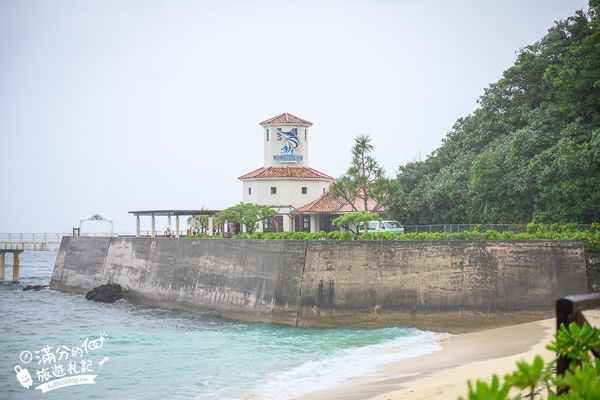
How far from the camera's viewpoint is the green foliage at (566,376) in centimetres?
304

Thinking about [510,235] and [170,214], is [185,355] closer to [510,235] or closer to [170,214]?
[510,235]

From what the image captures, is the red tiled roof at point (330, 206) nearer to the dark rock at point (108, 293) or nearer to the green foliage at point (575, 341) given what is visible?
the dark rock at point (108, 293)

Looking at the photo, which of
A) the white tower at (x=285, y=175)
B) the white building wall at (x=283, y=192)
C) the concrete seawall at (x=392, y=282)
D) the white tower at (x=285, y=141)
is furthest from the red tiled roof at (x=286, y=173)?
the concrete seawall at (x=392, y=282)

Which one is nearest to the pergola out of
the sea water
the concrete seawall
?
the sea water

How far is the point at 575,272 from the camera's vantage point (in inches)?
1015

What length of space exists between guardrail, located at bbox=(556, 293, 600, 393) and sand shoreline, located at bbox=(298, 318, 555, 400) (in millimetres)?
8608

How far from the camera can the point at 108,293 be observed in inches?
1689

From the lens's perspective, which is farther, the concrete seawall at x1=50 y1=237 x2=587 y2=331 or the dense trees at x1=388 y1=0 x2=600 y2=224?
the dense trees at x1=388 y1=0 x2=600 y2=224

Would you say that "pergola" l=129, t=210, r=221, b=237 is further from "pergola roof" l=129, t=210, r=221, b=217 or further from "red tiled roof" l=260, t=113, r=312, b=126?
"red tiled roof" l=260, t=113, r=312, b=126

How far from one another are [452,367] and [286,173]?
39.2 m

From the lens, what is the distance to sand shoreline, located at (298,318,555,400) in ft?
48.2

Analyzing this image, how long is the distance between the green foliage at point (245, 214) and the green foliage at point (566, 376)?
46.8m

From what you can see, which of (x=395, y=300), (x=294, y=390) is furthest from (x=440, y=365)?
(x=395, y=300)

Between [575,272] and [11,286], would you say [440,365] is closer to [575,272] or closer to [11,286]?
[575,272]
